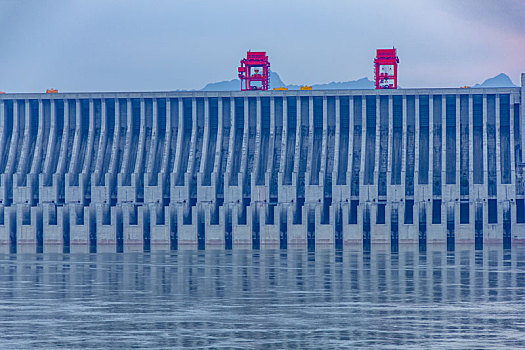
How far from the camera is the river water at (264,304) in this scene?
25.8m

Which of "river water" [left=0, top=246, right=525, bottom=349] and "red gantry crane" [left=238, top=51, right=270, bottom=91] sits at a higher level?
"red gantry crane" [left=238, top=51, right=270, bottom=91]

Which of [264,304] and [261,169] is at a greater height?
[261,169]

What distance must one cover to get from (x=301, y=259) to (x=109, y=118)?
36.6 meters

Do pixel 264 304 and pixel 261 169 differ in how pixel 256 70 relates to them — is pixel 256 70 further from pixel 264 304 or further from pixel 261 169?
pixel 264 304

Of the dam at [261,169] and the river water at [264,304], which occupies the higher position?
the dam at [261,169]

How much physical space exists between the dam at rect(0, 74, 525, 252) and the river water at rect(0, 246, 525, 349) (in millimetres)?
22538

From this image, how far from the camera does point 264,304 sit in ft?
112

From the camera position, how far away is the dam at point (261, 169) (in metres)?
81.6

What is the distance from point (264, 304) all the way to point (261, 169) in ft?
181

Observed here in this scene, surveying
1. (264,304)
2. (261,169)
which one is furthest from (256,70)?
(264,304)

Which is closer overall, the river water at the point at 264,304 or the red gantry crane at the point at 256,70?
the river water at the point at 264,304

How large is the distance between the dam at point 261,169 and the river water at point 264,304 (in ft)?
73.9

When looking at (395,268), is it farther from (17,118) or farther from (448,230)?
(17,118)

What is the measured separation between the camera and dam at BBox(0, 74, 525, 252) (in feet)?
268
